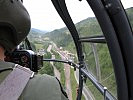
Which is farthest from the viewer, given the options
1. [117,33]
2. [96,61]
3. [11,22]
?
[96,61]

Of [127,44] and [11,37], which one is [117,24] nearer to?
[127,44]

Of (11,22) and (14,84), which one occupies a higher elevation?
(11,22)

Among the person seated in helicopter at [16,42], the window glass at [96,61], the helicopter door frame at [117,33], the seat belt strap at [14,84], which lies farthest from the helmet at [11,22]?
A: the window glass at [96,61]

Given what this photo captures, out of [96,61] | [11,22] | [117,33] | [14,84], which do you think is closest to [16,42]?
[11,22]

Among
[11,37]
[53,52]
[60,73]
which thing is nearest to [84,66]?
[11,37]

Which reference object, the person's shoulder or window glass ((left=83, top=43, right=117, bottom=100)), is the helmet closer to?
the person's shoulder

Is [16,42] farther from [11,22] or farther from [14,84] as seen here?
[14,84]
